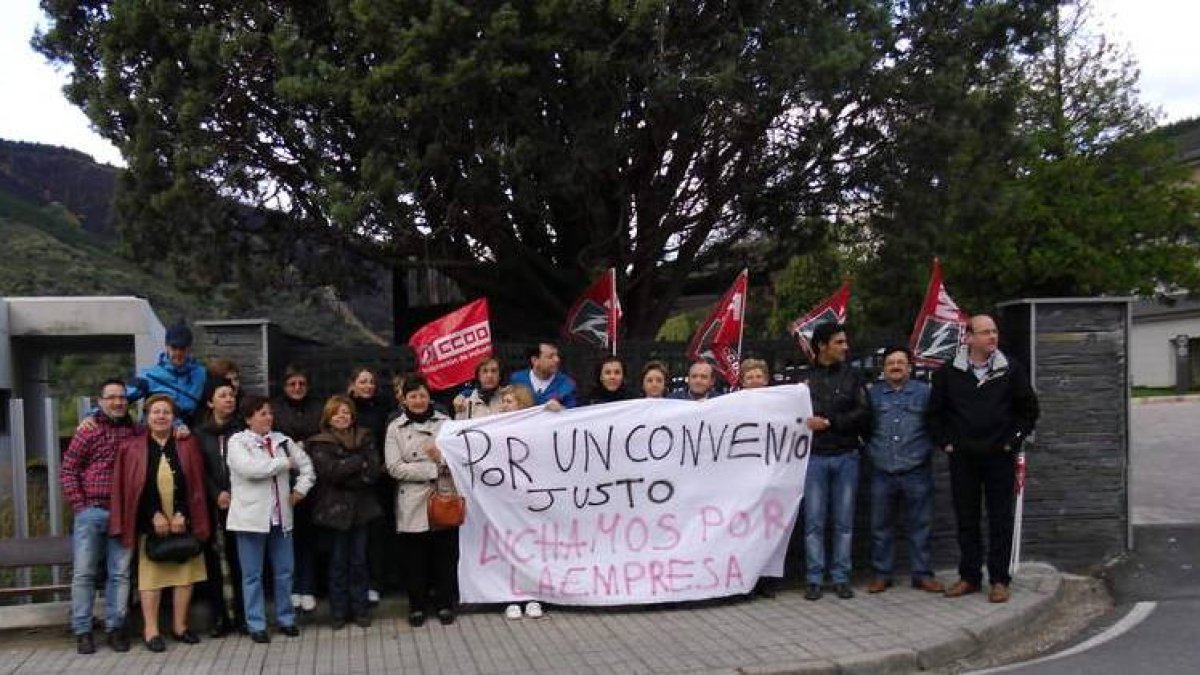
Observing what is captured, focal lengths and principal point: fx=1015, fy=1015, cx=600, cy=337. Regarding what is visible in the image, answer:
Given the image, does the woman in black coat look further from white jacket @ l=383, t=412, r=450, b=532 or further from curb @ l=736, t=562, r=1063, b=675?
curb @ l=736, t=562, r=1063, b=675

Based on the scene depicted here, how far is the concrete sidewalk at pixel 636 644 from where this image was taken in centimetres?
613

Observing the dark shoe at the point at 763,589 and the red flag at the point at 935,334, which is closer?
the dark shoe at the point at 763,589

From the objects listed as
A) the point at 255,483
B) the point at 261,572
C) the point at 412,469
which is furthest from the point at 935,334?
the point at 261,572

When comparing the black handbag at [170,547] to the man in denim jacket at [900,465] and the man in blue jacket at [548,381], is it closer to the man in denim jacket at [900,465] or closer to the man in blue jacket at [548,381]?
the man in blue jacket at [548,381]

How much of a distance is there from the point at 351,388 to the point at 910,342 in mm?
4584

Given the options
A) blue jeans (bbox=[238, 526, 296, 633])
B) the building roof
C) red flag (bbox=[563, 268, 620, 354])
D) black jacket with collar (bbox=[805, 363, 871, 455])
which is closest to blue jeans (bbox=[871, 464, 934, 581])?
black jacket with collar (bbox=[805, 363, 871, 455])

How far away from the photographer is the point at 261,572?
6.82 meters

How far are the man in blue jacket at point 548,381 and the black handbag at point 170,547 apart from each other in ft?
8.49

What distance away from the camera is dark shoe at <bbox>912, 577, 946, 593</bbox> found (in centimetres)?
761

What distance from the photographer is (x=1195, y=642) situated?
251 inches

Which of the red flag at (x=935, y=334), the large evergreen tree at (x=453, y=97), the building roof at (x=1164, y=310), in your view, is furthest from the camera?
the building roof at (x=1164, y=310)

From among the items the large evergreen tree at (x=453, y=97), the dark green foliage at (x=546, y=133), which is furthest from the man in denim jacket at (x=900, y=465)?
the large evergreen tree at (x=453, y=97)

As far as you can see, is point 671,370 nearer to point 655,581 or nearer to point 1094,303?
point 655,581

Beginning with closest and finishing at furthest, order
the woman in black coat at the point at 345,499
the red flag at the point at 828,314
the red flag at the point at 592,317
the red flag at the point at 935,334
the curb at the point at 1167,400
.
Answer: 1. the woman in black coat at the point at 345,499
2. the red flag at the point at 935,334
3. the red flag at the point at 828,314
4. the red flag at the point at 592,317
5. the curb at the point at 1167,400
